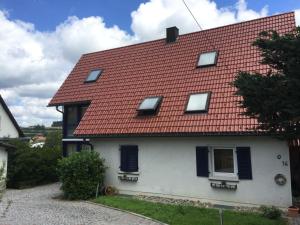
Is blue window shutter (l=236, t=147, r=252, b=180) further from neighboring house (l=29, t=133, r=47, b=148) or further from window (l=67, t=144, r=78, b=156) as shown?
neighboring house (l=29, t=133, r=47, b=148)

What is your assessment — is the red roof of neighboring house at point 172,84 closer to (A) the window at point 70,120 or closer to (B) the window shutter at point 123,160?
(A) the window at point 70,120

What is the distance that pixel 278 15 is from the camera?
16.2m

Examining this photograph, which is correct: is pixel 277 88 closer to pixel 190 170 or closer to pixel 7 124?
pixel 190 170

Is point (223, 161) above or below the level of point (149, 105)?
below

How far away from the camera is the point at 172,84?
51.5ft

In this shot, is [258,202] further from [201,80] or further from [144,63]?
[144,63]

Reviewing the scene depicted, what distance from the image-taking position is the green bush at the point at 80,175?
14.1 m

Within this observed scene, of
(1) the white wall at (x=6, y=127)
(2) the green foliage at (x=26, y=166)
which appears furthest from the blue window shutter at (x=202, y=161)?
(1) the white wall at (x=6, y=127)

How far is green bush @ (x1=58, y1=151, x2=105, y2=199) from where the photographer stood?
14.1 metres

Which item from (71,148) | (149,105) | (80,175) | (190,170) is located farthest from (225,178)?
(71,148)

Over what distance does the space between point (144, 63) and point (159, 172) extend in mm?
7006

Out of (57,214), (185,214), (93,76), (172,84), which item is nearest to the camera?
(185,214)

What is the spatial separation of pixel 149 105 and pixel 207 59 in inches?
147

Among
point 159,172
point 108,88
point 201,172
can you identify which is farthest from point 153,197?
point 108,88
